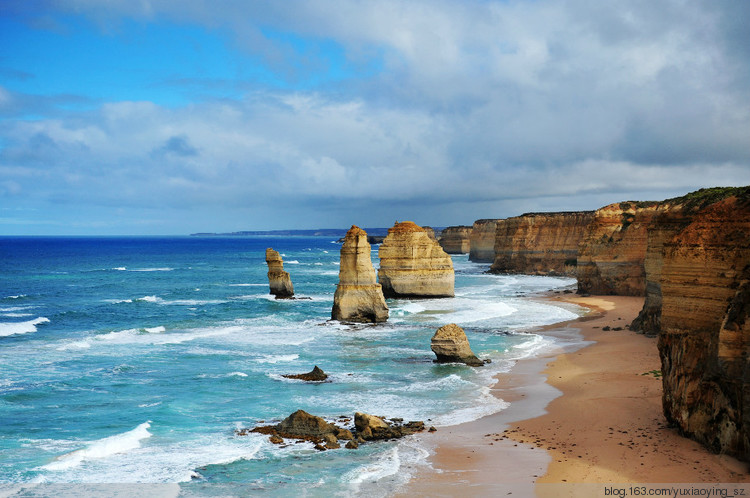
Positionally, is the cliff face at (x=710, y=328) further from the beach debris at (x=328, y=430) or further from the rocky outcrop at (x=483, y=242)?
the rocky outcrop at (x=483, y=242)

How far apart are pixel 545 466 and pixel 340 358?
51.6ft

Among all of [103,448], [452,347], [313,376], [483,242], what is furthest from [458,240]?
[103,448]

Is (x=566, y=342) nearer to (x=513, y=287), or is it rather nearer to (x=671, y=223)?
(x=671, y=223)

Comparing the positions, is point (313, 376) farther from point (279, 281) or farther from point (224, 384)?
point (279, 281)

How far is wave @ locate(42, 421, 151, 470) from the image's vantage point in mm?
15898

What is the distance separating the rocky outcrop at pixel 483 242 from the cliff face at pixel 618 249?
178 feet

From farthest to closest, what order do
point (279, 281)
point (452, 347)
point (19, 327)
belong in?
point (279, 281) < point (19, 327) < point (452, 347)

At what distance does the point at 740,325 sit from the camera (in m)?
13.1

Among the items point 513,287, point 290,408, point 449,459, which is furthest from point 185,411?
point 513,287

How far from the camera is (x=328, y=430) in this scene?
701 inches

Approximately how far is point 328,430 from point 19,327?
30710mm

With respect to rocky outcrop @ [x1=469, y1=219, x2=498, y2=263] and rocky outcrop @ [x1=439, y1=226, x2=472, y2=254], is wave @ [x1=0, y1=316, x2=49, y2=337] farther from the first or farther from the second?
rocky outcrop @ [x1=439, y1=226, x2=472, y2=254]

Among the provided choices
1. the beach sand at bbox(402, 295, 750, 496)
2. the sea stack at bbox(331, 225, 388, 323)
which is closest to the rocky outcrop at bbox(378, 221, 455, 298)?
the sea stack at bbox(331, 225, 388, 323)

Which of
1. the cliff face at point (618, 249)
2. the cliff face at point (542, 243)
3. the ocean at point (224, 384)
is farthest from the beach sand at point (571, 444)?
the cliff face at point (542, 243)
